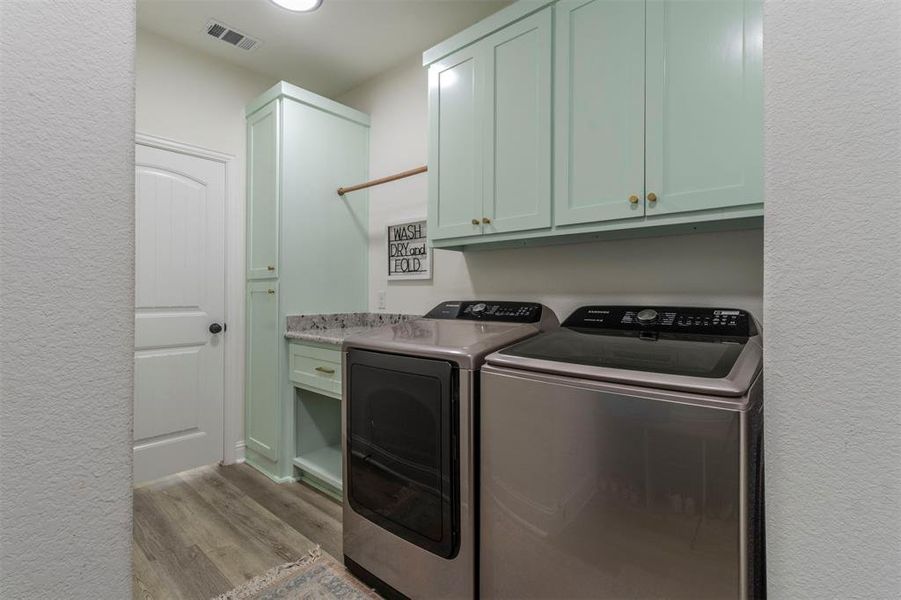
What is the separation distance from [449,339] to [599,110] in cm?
104

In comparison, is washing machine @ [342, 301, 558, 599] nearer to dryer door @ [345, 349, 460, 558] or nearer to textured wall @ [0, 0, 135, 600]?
dryer door @ [345, 349, 460, 558]

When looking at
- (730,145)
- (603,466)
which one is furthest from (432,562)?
(730,145)

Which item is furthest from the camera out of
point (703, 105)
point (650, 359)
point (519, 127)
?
point (519, 127)

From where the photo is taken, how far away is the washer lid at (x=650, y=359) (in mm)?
1041

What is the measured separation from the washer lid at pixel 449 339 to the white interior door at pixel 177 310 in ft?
4.98

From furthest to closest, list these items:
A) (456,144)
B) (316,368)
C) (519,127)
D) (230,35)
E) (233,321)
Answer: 1. (233,321)
2. (230,35)
3. (316,368)
4. (456,144)
5. (519,127)

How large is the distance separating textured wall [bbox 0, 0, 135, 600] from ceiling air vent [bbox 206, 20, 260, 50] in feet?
7.60

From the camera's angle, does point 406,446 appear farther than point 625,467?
Yes

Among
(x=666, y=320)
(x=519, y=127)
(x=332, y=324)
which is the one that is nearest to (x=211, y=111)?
(x=332, y=324)

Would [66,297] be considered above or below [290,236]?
below

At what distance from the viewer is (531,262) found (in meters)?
2.18

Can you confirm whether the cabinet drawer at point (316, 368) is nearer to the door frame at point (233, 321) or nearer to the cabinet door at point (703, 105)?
the door frame at point (233, 321)

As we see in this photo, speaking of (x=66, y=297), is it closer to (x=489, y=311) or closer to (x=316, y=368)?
(x=489, y=311)

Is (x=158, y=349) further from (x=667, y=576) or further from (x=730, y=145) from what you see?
(x=730, y=145)
